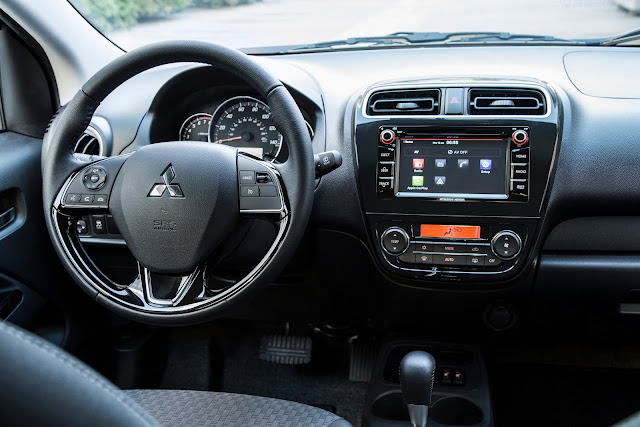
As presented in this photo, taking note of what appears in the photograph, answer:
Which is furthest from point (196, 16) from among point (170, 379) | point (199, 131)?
point (170, 379)

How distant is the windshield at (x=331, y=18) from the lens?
1961 millimetres

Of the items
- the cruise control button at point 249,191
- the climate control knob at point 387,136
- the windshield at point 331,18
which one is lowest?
the cruise control button at point 249,191

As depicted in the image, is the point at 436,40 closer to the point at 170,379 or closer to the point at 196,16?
the point at 196,16

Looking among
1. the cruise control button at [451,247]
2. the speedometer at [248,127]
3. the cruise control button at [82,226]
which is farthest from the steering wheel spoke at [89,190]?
the cruise control button at [451,247]

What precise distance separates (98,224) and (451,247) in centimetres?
85

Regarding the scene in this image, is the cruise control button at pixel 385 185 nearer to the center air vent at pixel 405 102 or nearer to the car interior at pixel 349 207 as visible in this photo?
the car interior at pixel 349 207

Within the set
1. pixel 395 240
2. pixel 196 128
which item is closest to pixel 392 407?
pixel 395 240

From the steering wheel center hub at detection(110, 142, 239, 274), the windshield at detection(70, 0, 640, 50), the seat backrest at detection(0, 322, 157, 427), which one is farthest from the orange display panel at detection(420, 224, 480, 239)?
the seat backrest at detection(0, 322, 157, 427)

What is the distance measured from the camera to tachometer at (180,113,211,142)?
6.20 feet

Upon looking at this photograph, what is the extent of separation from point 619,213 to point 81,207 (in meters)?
1.22

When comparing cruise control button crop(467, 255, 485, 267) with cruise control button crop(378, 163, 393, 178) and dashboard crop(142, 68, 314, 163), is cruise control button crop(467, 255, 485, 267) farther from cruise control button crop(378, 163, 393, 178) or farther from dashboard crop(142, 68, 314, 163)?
dashboard crop(142, 68, 314, 163)

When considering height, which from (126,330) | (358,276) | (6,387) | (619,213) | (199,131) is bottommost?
(126,330)

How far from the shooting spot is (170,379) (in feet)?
7.61

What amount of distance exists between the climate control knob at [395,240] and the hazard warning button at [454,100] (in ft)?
0.99
